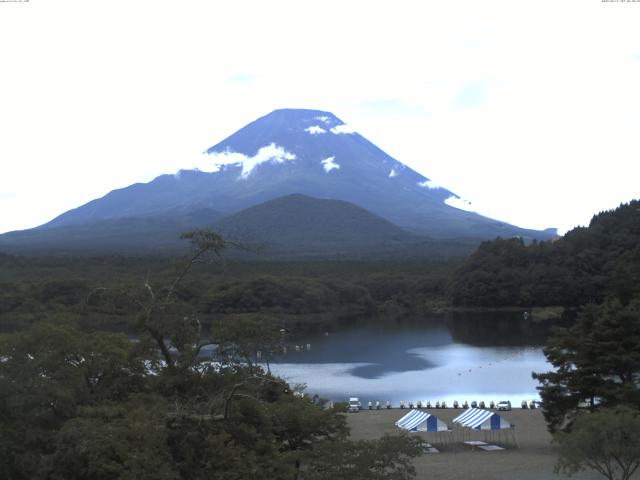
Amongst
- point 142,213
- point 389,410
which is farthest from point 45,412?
point 142,213

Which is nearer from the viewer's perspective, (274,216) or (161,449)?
(161,449)

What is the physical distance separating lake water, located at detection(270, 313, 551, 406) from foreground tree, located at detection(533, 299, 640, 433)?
22.8 feet

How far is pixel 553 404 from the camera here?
14453mm

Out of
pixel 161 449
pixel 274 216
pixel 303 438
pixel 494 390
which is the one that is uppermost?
pixel 274 216

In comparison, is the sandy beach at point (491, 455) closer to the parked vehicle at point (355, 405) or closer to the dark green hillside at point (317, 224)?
the parked vehicle at point (355, 405)

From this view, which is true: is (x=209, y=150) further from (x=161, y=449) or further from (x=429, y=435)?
(x=161, y=449)

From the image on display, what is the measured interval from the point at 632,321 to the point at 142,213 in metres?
98.7

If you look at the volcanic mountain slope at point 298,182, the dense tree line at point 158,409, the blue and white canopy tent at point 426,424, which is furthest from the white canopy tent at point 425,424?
the volcanic mountain slope at point 298,182

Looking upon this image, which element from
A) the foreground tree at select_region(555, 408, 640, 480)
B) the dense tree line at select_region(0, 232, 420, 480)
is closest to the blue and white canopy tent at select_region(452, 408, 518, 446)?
the foreground tree at select_region(555, 408, 640, 480)

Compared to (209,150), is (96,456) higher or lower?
lower

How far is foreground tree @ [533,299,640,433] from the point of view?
13625 mm

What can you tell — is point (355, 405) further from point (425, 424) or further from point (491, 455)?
point (491, 455)

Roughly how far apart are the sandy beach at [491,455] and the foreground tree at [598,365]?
78 cm

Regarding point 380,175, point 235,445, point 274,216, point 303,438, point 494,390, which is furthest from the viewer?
point 380,175
